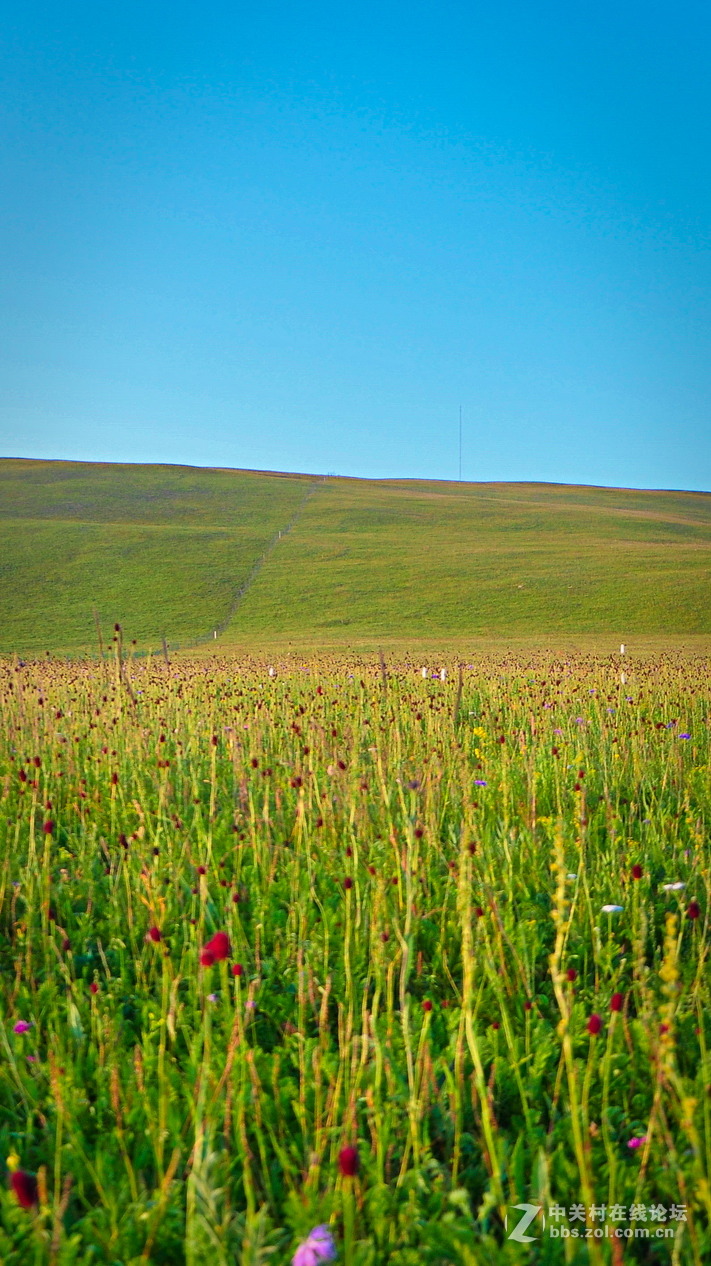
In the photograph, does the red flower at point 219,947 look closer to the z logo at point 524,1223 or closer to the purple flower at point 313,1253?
the purple flower at point 313,1253

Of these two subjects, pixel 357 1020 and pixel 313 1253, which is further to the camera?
pixel 357 1020

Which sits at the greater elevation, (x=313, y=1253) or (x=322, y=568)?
(x=322, y=568)

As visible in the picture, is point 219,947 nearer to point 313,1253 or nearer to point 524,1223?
point 313,1253

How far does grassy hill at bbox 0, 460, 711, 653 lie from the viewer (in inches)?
1316

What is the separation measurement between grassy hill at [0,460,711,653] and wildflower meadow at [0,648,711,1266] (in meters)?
24.8

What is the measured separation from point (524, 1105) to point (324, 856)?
5.98ft

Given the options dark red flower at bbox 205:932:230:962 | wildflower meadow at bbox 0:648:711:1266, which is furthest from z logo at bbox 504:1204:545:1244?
dark red flower at bbox 205:932:230:962

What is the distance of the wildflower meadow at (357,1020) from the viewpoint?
196 cm

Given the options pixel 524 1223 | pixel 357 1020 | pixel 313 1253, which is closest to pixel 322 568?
pixel 357 1020

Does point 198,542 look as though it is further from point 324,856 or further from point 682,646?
point 324,856

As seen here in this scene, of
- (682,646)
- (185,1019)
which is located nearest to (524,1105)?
(185,1019)

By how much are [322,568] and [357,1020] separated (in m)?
41.9

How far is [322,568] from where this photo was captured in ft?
146

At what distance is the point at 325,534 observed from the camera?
2153 inches
